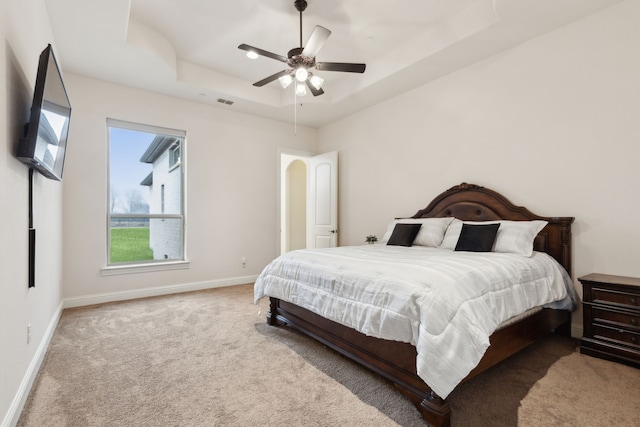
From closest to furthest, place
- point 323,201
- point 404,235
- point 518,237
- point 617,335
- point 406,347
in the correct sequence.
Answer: point 406,347 < point 617,335 < point 518,237 < point 404,235 < point 323,201

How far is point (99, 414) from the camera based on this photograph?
5.64 ft

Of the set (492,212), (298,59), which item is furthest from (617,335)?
(298,59)

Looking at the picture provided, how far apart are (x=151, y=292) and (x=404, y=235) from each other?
3.48 m

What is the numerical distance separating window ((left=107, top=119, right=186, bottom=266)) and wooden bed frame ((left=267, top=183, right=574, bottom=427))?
2473 mm

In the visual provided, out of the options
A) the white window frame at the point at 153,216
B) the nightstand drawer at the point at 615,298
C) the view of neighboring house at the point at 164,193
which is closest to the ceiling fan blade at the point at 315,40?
the white window frame at the point at 153,216

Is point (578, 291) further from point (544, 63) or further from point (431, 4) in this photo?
point (431, 4)

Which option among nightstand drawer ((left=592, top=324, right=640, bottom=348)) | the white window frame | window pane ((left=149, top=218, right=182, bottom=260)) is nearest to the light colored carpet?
nightstand drawer ((left=592, top=324, right=640, bottom=348))

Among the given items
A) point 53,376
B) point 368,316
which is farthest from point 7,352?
point 368,316

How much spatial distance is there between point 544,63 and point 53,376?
4.86 metres

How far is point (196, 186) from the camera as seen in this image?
15.5 ft

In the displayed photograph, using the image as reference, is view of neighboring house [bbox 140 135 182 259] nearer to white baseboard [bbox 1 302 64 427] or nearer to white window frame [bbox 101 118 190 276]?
white window frame [bbox 101 118 190 276]

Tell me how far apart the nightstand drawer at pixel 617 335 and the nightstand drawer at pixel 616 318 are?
0.04 metres

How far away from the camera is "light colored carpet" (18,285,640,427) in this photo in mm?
1681

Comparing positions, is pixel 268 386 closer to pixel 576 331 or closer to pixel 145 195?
pixel 576 331
